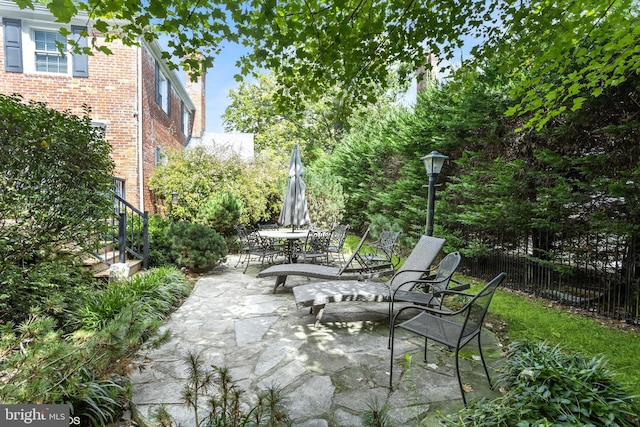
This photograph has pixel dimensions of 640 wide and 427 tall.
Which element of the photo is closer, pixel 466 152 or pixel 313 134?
pixel 466 152

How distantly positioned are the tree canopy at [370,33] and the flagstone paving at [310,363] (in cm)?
304

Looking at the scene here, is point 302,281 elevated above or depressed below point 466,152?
below

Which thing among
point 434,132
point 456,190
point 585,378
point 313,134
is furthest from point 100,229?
point 313,134

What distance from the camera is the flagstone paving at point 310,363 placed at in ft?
8.16

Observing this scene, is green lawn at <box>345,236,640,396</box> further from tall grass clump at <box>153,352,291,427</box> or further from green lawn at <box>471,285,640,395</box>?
tall grass clump at <box>153,352,291,427</box>

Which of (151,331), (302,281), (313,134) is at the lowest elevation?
(302,281)

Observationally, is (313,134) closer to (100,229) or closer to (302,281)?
(302,281)

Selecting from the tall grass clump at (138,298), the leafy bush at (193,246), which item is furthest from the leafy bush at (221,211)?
the tall grass clump at (138,298)

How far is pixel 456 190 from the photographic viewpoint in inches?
291

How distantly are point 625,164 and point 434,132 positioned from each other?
13.1ft

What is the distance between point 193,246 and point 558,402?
629cm

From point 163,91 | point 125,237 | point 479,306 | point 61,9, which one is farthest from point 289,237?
point 163,91

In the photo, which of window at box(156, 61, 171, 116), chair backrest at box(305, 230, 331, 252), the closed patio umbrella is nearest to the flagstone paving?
chair backrest at box(305, 230, 331, 252)

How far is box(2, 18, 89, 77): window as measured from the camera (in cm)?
953
